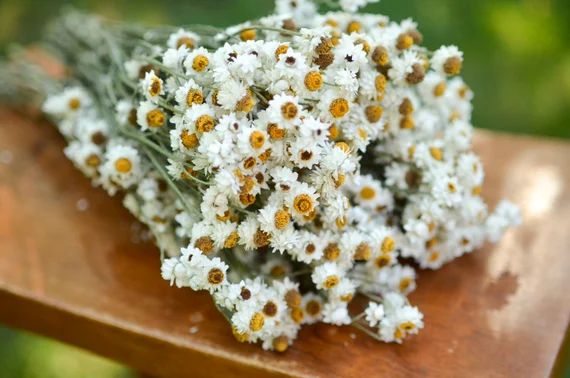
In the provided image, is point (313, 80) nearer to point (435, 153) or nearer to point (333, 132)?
point (333, 132)

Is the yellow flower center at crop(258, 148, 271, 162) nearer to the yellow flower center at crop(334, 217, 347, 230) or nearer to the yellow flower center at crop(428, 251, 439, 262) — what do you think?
the yellow flower center at crop(334, 217, 347, 230)

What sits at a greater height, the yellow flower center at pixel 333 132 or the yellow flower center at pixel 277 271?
the yellow flower center at pixel 333 132

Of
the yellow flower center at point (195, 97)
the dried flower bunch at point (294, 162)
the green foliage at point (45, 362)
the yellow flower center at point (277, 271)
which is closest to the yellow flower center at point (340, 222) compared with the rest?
the dried flower bunch at point (294, 162)

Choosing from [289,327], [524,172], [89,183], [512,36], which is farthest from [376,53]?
[512,36]

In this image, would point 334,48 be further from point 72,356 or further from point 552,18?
point 552,18

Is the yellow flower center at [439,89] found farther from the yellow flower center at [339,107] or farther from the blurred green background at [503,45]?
the blurred green background at [503,45]

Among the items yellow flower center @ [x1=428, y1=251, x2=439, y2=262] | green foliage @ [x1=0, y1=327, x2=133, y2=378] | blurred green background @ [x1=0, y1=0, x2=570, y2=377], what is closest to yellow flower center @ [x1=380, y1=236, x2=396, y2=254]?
yellow flower center @ [x1=428, y1=251, x2=439, y2=262]

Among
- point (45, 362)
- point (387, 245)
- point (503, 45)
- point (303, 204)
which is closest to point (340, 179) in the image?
point (303, 204)
